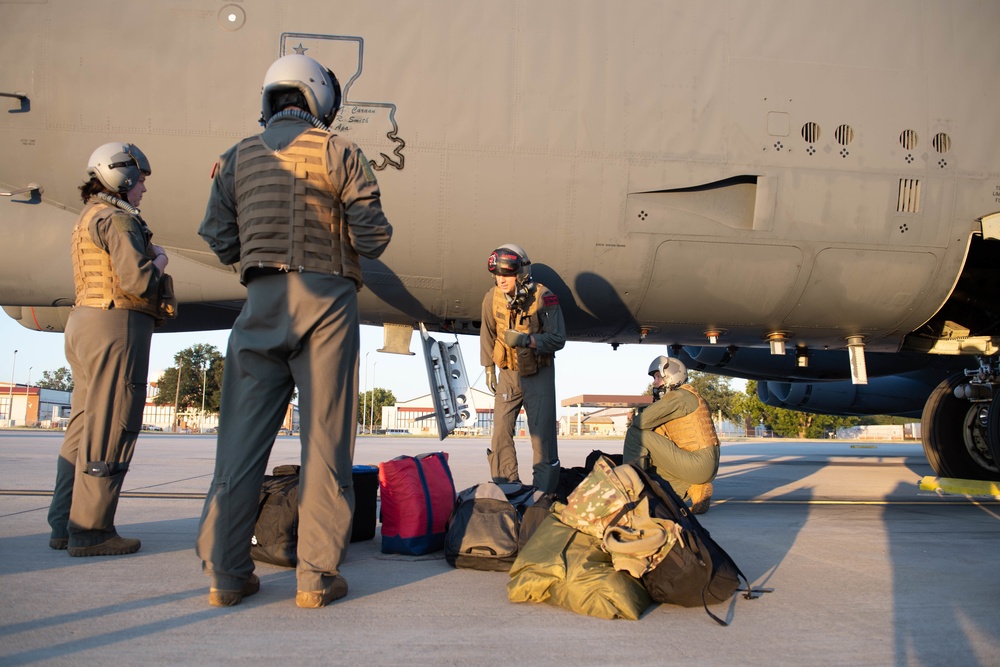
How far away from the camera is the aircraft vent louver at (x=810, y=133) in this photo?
5.55 metres

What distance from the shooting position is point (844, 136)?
5574 millimetres

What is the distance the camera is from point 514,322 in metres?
5.61

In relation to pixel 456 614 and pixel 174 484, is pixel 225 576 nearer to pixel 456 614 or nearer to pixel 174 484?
pixel 456 614

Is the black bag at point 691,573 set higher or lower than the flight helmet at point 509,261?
lower

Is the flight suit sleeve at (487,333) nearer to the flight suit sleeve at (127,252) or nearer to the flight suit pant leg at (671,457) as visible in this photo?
the flight suit pant leg at (671,457)

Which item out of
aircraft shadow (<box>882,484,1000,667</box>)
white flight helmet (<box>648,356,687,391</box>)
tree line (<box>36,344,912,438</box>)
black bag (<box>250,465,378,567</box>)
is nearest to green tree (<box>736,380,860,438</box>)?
tree line (<box>36,344,912,438</box>)

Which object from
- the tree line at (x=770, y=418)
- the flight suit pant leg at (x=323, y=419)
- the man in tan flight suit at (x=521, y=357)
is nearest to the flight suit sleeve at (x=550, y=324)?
the man in tan flight suit at (x=521, y=357)

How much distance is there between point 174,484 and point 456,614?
18.3 ft

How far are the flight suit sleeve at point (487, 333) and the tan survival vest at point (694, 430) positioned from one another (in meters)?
1.54

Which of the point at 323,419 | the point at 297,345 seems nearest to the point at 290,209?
the point at 297,345

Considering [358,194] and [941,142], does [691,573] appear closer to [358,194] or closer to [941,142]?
[358,194]

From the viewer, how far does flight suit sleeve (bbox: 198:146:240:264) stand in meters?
3.26

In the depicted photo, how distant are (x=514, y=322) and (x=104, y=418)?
2.78 meters

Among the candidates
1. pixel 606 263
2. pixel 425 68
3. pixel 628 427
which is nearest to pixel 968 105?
pixel 606 263
